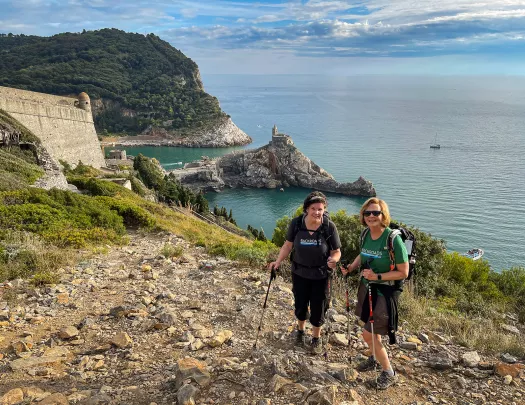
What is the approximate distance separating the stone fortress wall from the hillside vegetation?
72284 mm

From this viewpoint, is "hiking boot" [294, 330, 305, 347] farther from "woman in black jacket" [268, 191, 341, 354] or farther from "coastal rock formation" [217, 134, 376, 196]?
"coastal rock formation" [217, 134, 376, 196]

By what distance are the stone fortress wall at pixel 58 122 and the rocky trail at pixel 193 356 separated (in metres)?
23.5

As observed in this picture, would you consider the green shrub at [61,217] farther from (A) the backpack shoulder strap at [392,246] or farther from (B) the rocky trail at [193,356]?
(A) the backpack shoulder strap at [392,246]

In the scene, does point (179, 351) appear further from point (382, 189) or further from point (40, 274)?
point (382, 189)

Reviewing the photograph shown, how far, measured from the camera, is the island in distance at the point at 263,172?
66.9 m

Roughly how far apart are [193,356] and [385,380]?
205 cm

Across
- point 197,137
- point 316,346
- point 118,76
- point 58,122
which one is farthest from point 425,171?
point 118,76

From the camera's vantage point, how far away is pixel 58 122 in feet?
96.7

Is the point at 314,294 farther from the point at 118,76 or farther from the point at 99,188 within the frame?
the point at 118,76

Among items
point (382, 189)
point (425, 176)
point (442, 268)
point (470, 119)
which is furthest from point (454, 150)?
point (442, 268)

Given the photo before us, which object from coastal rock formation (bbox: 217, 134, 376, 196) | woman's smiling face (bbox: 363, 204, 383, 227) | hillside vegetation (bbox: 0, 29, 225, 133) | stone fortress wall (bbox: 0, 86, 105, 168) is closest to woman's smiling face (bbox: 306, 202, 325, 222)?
woman's smiling face (bbox: 363, 204, 383, 227)

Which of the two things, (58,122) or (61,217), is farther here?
(58,122)

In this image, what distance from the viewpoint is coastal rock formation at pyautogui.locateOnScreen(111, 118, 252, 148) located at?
102 meters

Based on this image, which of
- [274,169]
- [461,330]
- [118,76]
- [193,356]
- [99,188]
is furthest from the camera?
[118,76]
